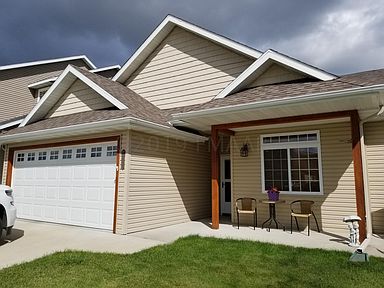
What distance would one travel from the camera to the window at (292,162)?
810 cm

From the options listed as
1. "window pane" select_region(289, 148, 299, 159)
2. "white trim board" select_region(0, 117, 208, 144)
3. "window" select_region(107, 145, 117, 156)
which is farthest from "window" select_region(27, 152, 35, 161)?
"window pane" select_region(289, 148, 299, 159)

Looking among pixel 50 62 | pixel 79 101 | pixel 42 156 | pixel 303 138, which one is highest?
pixel 50 62

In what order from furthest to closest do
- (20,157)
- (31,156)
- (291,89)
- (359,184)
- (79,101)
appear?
(20,157)
(79,101)
(31,156)
(291,89)
(359,184)

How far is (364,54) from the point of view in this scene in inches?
531

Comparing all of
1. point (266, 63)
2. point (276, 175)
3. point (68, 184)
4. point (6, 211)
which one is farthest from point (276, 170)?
point (6, 211)

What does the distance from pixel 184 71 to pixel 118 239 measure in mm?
6898

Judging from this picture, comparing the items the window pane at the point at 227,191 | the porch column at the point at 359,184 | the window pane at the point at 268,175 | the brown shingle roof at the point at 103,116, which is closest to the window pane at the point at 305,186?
the window pane at the point at 268,175

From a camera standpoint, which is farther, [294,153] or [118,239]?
[294,153]

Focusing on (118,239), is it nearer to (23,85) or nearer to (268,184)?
(268,184)

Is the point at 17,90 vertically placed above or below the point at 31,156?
above

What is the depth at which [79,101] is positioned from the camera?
10.3 m

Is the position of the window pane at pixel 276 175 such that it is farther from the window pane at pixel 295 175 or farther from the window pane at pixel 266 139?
the window pane at pixel 266 139

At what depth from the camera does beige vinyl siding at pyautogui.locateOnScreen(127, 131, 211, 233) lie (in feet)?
25.7

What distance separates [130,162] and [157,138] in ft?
4.47
